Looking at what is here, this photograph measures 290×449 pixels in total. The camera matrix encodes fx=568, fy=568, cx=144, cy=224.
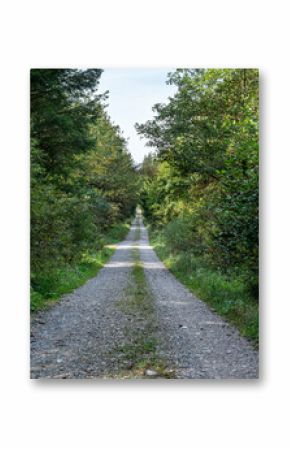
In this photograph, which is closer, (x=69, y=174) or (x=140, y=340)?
(x=140, y=340)

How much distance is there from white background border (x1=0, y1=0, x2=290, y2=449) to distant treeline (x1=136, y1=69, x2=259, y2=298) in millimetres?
418

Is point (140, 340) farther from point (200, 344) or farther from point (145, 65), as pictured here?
point (145, 65)

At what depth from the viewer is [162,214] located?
46.6 feet

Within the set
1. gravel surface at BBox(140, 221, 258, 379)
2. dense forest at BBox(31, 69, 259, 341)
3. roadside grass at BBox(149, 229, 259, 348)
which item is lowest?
gravel surface at BBox(140, 221, 258, 379)

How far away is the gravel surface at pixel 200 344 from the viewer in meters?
7.71

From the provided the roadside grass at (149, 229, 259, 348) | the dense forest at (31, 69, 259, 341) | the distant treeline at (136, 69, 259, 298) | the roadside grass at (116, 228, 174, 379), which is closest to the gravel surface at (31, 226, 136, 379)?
the roadside grass at (116, 228, 174, 379)

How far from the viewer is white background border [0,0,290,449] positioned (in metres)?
7.68

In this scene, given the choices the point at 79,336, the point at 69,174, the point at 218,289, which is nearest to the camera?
the point at 79,336

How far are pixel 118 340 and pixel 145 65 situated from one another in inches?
161

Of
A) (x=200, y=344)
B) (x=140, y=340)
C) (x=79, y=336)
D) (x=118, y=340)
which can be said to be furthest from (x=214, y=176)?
(x=79, y=336)

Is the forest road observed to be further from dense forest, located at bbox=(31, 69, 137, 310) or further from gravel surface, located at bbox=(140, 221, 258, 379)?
dense forest, located at bbox=(31, 69, 137, 310)

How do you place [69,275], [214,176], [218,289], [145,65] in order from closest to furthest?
[145,65], [214,176], [218,289], [69,275]

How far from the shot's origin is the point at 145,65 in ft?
27.3

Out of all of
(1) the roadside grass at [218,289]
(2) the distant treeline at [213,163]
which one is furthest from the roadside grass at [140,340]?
(2) the distant treeline at [213,163]
